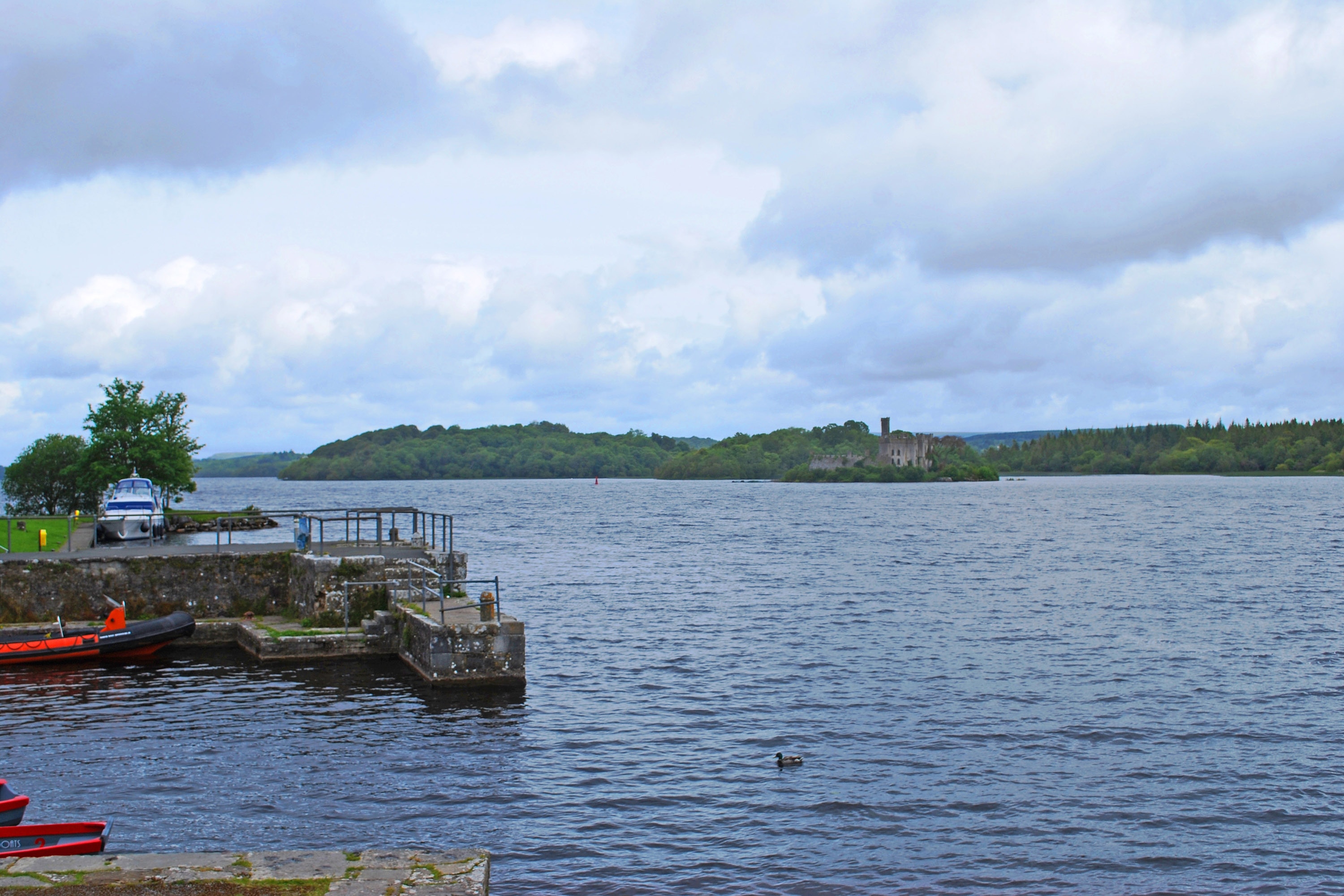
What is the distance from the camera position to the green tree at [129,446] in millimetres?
62094

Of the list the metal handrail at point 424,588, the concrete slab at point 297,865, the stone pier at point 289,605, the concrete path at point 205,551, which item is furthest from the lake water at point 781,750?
the concrete path at point 205,551

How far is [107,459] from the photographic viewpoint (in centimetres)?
6272

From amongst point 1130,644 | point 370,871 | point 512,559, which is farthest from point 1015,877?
point 512,559

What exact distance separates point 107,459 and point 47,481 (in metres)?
7.42

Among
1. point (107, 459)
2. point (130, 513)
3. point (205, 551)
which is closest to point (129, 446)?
point (107, 459)

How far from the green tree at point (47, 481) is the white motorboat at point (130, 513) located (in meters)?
19.4

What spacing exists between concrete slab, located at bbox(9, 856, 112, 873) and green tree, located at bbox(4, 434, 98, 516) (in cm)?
6573

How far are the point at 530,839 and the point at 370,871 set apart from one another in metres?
4.58

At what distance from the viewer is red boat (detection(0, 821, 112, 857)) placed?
917 cm

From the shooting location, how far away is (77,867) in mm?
7586

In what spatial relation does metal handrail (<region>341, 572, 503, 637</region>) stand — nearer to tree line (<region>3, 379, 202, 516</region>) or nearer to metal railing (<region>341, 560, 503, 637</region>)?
metal railing (<region>341, 560, 503, 637</region>)

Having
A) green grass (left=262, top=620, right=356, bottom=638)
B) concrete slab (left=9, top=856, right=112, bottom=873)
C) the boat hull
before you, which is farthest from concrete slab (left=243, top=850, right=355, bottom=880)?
the boat hull

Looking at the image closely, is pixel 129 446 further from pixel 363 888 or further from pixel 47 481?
pixel 363 888

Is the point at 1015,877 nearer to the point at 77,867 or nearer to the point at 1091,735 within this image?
the point at 1091,735
